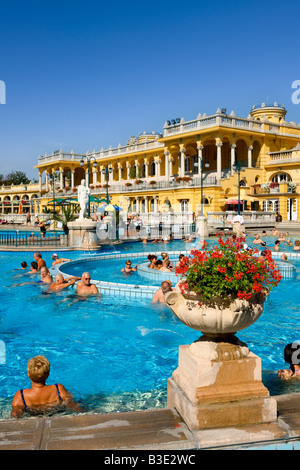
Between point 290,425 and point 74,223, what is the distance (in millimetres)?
16867

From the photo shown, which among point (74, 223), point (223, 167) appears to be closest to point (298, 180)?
point (223, 167)

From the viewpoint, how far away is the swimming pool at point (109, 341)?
5.32 meters

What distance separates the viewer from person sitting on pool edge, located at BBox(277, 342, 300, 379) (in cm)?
526

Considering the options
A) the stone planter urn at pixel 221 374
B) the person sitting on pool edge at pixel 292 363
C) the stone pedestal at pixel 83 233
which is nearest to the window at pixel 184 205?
the stone pedestal at pixel 83 233

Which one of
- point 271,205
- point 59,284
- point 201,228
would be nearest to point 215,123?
point 271,205

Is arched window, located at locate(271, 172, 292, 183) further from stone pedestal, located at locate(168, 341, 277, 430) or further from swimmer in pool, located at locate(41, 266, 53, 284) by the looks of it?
stone pedestal, located at locate(168, 341, 277, 430)

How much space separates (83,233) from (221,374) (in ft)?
54.2

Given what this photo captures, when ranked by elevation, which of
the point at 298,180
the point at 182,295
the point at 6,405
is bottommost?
the point at 6,405

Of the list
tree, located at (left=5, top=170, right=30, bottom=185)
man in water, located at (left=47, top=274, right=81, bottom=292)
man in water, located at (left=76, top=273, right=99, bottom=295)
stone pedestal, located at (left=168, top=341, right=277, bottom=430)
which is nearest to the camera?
stone pedestal, located at (left=168, top=341, right=277, bottom=430)

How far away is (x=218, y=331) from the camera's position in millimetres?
3336

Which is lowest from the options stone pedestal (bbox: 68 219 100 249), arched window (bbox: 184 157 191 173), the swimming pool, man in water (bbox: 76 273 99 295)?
the swimming pool

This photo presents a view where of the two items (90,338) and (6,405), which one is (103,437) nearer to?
(6,405)

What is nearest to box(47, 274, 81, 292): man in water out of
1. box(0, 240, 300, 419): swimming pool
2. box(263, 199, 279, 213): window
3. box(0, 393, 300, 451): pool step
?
box(0, 240, 300, 419): swimming pool

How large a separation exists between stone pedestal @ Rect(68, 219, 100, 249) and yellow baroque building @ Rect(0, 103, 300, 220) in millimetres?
11067
